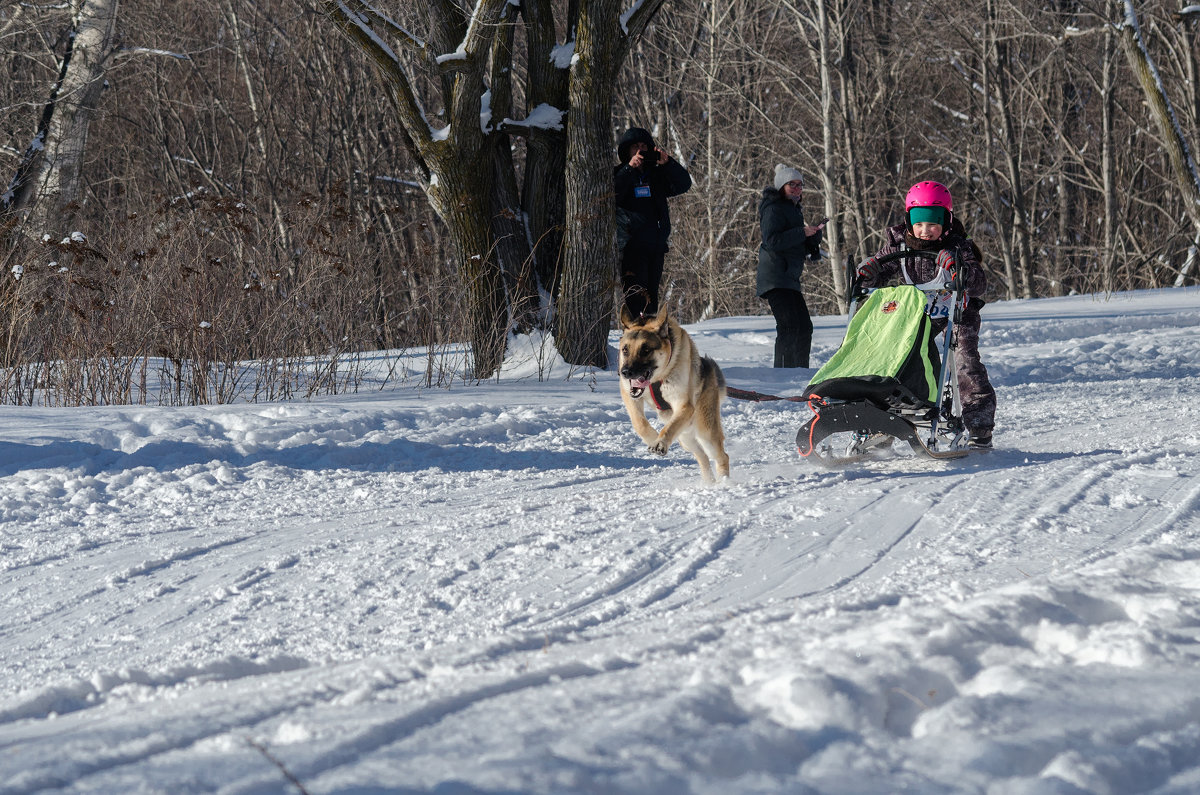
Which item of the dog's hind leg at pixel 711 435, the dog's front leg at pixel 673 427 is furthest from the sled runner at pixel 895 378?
the dog's front leg at pixel 673 427

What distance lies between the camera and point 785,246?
398 inches

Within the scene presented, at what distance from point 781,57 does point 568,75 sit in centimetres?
1534

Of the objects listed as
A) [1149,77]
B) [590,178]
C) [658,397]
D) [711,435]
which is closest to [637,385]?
[658,397]

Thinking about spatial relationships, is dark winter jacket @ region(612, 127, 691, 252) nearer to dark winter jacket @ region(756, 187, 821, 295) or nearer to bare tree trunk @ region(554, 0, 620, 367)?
bare tree trunk @ region(554, 0, 620, 367)

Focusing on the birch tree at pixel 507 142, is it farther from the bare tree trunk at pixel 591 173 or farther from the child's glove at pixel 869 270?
the child's glove at pixel 869 270

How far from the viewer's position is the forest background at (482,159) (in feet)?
28.9

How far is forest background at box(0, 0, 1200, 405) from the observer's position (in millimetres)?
8797

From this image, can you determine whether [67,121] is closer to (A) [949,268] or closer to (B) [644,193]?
(B) [644,193]

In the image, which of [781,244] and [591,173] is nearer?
[591,173]

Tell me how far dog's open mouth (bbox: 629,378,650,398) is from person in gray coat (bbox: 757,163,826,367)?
5065mm

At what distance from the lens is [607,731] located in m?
2.27

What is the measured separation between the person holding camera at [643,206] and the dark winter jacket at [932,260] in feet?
11.0

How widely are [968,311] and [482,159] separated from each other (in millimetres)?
5022

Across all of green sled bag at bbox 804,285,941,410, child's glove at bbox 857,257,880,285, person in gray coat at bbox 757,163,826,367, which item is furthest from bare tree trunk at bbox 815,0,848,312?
green sled bag at bbox 804,285,941,410
